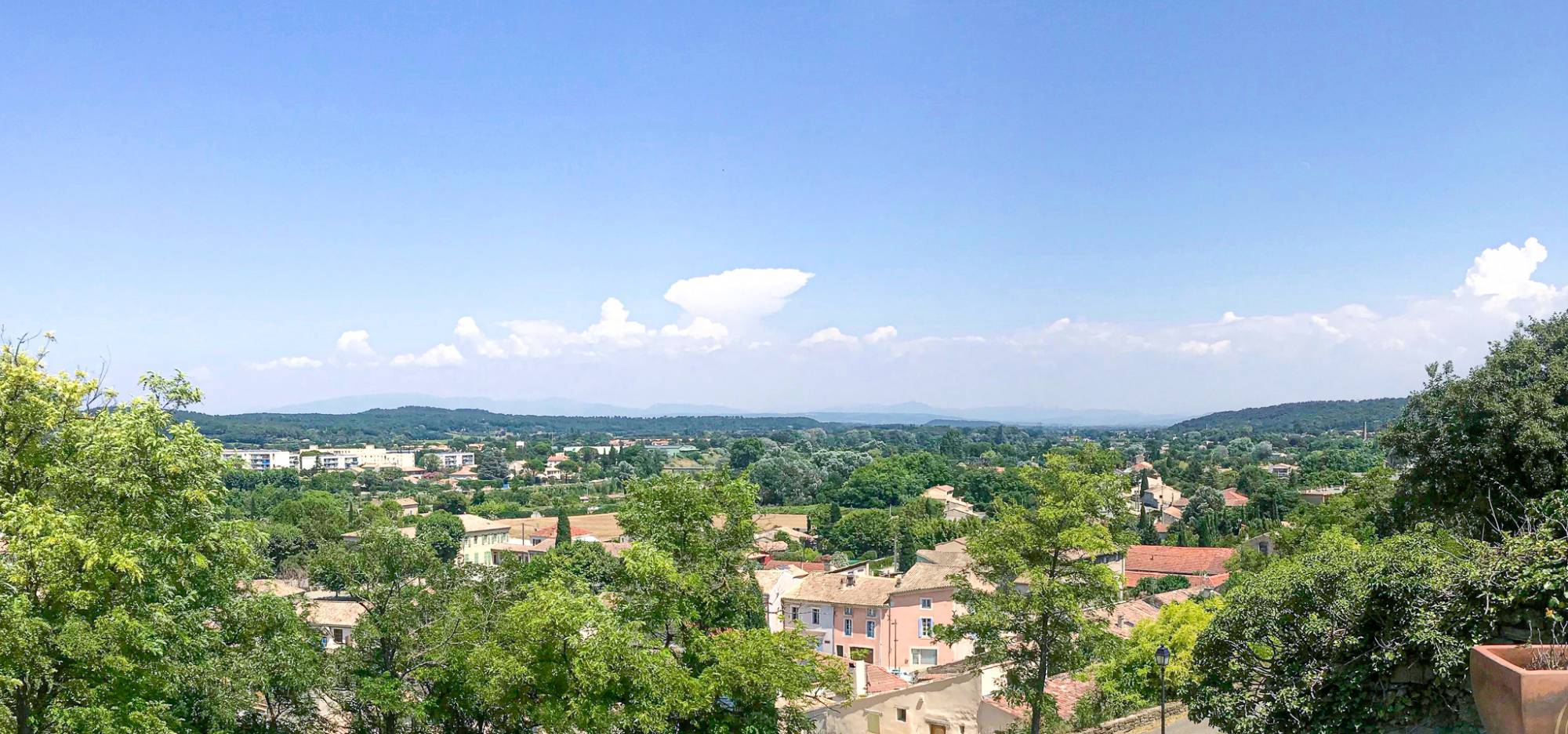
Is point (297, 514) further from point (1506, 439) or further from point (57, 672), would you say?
point (1506, 439)

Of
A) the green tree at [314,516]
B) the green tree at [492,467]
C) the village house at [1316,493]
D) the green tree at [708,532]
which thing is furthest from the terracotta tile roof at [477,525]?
the green tree at [492,467]

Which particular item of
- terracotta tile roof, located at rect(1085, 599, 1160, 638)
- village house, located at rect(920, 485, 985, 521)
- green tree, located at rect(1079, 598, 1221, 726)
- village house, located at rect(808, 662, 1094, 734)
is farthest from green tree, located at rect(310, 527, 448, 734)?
village house, located at rect(920, 485, 985, 521)

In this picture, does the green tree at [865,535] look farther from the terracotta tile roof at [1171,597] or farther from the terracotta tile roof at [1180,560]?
the terracotta tile roof at [1171,597]

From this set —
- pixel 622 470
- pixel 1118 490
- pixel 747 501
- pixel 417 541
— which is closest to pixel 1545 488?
pixel 1118 490

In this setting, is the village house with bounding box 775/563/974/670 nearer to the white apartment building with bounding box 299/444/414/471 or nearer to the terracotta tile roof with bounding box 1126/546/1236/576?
the terracotta tile roof with bounding box 1126/546/1236/576

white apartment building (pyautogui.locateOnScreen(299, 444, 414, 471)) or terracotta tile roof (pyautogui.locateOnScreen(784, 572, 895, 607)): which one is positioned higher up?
terracotta tile roof (pyautogui.locateOnScreen(784, 572, 895, 607))

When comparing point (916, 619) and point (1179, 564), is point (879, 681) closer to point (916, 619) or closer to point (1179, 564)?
point (916, 619)

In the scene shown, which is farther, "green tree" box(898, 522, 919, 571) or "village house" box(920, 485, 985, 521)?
"village house" box(920, 485, 985, 521)

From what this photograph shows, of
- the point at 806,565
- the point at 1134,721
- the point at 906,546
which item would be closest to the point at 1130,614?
the point at 1134,721
